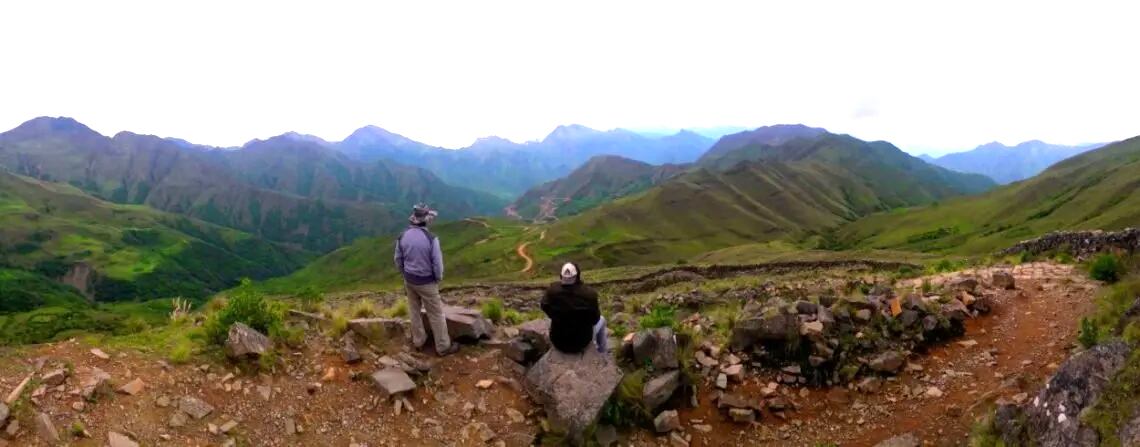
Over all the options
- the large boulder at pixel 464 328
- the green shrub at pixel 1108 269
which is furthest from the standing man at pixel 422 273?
the green shrub at pixel 1108 269

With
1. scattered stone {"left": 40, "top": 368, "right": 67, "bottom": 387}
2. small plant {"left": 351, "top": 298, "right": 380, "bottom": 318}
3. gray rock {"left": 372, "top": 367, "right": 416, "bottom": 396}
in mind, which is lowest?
gray rock {"left": 372, "top": 367, "right": 416, "bottom": 396}

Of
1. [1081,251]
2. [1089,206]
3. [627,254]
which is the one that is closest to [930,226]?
[1089,206]

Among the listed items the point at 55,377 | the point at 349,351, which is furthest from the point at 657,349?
the point at 55,377

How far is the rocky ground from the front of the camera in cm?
783

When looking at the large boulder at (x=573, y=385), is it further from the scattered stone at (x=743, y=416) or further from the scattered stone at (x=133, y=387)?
the scattered stone at (x=133, y=387)

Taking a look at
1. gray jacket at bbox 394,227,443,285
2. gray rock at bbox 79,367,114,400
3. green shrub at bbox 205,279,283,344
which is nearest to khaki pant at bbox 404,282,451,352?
gray jacket at bbox 394,227,443,285

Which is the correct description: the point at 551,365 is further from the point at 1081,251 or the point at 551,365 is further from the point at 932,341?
the point at 1081,251

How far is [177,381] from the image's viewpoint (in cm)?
865

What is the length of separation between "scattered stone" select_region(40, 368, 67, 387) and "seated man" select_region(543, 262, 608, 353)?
22.0 ft

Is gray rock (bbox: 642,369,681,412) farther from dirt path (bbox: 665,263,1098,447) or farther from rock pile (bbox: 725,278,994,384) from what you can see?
rock pile (bbox: 725,278,994,384)

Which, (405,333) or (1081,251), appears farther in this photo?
(1081,251)

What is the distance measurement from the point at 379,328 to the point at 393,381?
77.2 inches

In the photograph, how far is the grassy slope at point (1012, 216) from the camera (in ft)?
254

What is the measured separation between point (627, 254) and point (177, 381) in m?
113
